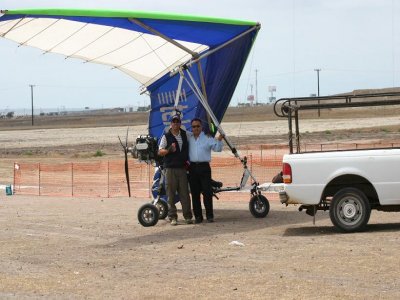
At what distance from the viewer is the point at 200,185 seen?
14.1 m

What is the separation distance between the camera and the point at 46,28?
13352mm

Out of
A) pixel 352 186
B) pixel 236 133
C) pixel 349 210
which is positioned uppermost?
pixel 236 133

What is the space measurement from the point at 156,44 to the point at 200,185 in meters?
2.99

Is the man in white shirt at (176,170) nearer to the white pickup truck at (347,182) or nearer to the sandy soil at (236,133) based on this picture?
the white pickup truck at (347,182)

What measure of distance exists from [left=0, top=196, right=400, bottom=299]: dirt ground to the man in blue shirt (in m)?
0.37

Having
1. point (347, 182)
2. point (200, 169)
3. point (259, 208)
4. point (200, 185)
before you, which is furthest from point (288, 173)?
point (259, 208)

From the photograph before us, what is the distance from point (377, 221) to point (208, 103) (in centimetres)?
444

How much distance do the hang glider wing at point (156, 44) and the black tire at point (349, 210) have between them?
3.87 metres

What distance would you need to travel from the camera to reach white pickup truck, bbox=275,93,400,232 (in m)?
11.8

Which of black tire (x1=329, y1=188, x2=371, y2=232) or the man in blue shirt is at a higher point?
the man in blue shirt

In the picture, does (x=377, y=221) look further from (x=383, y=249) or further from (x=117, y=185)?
(x=117, y=185)

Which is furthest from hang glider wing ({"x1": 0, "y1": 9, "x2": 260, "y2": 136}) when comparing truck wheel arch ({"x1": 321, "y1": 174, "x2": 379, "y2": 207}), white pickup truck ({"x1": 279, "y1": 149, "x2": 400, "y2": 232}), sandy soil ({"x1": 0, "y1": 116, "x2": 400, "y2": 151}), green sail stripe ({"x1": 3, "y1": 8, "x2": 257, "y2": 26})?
sandy soil ({"x1": 0, "y1": 116, "x2": 400, "y2": 151})

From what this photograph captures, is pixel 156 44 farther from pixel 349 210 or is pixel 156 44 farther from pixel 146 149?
pixel 349 210

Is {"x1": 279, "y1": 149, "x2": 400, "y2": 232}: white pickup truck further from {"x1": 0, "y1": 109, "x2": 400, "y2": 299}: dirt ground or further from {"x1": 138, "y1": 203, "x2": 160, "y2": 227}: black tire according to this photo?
{"x1": 138, "y1": 203, "x2": 160, "y2": 227}: black tire
